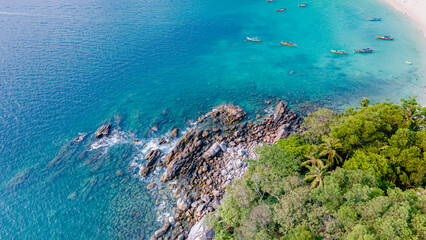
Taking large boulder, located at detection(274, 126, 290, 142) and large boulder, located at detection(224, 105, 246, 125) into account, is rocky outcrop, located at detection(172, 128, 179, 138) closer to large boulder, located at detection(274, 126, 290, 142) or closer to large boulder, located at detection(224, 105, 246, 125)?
large boulder, located at detection(224, 105, 246, 125)

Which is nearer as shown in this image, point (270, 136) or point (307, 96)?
point (270, 136)

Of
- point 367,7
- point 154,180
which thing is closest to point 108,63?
point 154,180

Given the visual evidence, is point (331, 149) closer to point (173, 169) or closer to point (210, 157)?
point (210, 157)

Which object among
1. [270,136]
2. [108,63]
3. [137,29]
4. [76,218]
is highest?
[137,29]

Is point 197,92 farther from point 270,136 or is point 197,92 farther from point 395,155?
point 395,155

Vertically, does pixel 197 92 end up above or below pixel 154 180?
above

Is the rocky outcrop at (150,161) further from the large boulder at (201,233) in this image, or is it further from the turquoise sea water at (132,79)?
the large boulder at (201,233)
